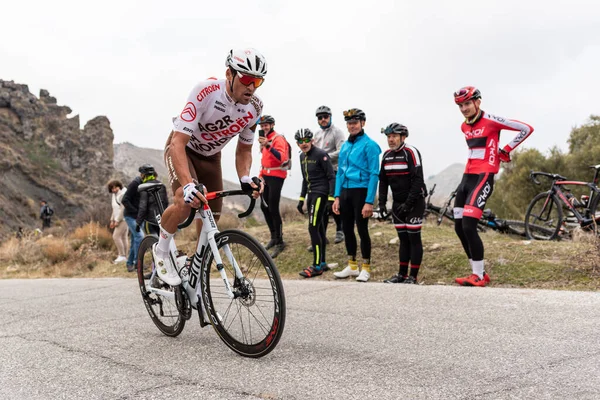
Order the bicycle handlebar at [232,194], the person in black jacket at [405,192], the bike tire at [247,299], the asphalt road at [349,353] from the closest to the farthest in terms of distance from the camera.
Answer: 1. the asphalt road at [349,353]
2. the bike tire at [247,299]
3. the bicycle handlebar at [232,194]
4. the person in black jacket at [405,192]

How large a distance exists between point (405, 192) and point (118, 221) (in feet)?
26.3

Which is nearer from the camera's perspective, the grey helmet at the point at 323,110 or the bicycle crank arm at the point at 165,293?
the bicycle crank arm at the point at 165,293

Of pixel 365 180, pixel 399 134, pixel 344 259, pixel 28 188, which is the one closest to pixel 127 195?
pixel 344 259

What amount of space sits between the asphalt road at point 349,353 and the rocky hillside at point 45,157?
4154 cm

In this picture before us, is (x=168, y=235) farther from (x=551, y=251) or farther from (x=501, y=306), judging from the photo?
(x=551, y=251)

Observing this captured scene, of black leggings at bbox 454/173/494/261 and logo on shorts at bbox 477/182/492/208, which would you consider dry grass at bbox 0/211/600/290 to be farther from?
logo on shorts at bbox 477/182/492/208

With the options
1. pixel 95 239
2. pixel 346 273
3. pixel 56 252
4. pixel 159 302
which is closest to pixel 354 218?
pixel 346 273

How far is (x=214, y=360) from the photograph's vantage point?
3.53m

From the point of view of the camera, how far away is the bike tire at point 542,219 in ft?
31.1

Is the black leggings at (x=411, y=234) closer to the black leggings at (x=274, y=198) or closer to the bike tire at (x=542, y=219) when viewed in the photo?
the black leggings at (x=274, y=198)

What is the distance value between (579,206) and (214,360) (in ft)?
26.1

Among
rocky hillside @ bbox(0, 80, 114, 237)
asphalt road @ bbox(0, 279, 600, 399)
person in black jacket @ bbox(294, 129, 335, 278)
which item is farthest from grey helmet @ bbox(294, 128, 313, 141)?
rocky hillside @ bbox(0, 80, 114, 237)

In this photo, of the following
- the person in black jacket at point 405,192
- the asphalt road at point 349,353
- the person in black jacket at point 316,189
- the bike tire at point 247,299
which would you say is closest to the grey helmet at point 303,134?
the person in black jacket at point 316,189

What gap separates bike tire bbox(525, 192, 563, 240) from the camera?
31.1ft
